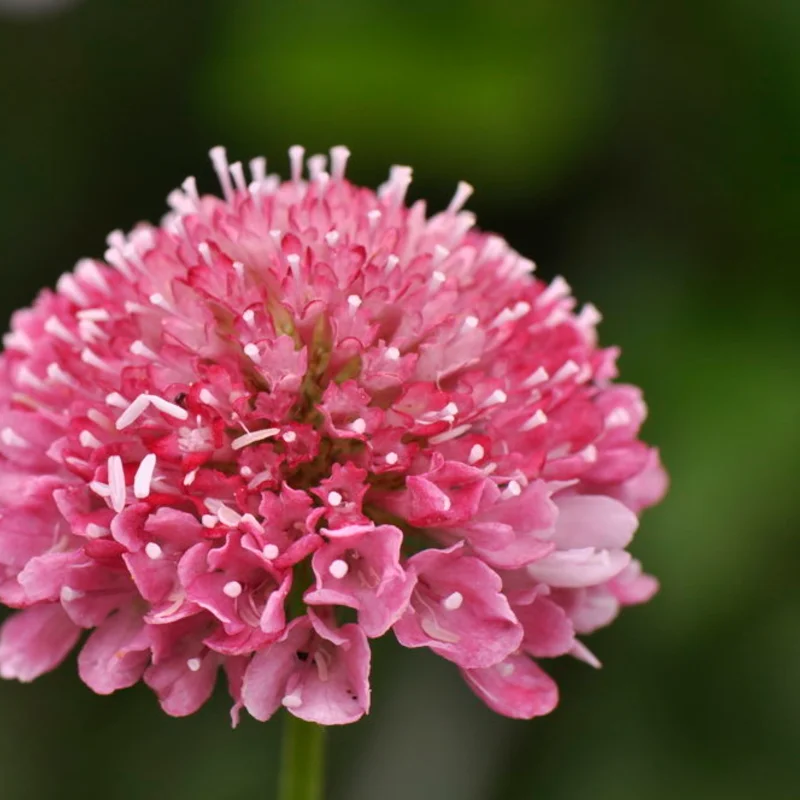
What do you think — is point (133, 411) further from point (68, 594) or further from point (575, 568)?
point (575, 568)

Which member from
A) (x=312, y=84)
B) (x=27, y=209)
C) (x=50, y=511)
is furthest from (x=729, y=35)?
(x=50, y=511)

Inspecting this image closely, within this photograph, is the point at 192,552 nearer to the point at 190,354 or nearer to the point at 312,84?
the point at 190,354

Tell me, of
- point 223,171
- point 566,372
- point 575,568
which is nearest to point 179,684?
point 575,568

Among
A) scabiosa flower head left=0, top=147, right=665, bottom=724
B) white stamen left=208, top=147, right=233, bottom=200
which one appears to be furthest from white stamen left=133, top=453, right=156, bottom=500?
white stamen left=208, top=147, right=233, bottom=200

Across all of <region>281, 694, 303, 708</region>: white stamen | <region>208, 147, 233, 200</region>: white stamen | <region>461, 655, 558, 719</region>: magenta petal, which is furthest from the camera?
<region>208, 147, 233, 200</region>: white stamen

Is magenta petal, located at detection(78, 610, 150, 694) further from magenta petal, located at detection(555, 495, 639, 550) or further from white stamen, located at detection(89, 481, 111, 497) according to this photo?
magenta petal, located at detection(555, 495, 639, 550)

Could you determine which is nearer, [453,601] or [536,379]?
[453,601]

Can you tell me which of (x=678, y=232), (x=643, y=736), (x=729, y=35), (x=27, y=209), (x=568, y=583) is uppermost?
(x=729, y=35)
